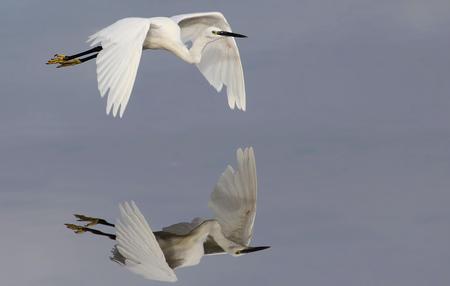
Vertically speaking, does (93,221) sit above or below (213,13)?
below

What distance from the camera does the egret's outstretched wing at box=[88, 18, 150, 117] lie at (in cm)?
827

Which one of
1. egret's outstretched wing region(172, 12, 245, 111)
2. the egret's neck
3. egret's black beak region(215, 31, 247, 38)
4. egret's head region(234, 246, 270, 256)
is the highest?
egret's black beak region(215, 31, 247, 38)

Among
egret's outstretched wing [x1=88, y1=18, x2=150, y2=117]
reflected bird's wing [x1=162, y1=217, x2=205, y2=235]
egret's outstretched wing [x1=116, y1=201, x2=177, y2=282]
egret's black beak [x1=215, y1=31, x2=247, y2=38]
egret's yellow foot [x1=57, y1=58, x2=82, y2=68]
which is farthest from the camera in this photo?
egret's yellow foot [x1=57, y1=58, x2=82, y2=68]

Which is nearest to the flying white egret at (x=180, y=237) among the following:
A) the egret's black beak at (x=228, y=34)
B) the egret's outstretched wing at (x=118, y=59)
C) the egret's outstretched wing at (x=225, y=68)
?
the egret's outstretched wing at (x=118, y=59)

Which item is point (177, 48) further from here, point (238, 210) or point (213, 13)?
point (238, 210)

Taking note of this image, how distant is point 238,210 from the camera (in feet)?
27.0

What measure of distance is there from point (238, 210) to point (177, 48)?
212 cm

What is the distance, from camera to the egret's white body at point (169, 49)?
27.4ft

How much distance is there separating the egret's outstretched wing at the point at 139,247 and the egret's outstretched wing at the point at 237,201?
20.8 inches

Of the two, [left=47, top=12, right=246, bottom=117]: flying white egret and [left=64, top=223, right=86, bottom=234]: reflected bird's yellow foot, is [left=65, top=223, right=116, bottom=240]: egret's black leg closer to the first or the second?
[left=64, top=223, right=86, bottom=234]: reflected bird's yellow foot

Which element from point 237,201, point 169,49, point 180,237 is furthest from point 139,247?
point 169,49

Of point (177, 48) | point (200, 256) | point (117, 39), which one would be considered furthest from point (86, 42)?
point (200, 256)

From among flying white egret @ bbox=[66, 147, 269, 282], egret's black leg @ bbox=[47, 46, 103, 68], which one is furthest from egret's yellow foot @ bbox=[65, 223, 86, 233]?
egret's black leg @ bbox=[47, 46, 103, 68]

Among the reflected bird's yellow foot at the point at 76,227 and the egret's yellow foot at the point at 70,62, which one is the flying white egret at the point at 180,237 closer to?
the reflected bird's yellow foot at the point at 76,227
